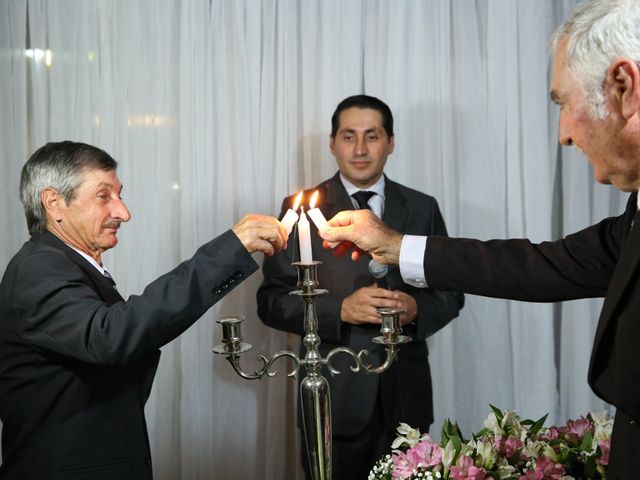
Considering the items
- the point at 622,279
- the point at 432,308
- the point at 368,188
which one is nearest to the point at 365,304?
the point at 432,308

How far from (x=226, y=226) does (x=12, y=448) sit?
5.59 ft

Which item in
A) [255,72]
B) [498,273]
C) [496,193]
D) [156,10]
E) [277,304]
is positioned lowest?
[277,304]

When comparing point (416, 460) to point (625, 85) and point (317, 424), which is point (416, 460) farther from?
point (625, 85)

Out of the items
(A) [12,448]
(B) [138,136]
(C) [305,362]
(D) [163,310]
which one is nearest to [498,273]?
(C) [305,362]

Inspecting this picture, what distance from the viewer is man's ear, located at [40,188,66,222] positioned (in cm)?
195

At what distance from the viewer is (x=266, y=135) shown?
11.2 feet

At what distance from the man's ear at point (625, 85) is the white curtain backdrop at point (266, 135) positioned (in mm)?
2251

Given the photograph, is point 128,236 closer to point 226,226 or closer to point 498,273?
point 226,226

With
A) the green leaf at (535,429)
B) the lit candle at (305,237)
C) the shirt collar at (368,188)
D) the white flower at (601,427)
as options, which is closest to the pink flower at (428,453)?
the green leaf at (535,429)

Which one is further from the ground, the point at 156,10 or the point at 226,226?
the point at 156,10

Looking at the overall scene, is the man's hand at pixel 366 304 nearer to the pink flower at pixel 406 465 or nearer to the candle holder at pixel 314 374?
the candle holder at pixel 314 374

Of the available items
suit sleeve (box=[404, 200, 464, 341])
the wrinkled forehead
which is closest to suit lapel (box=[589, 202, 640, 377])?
the wrinkled forehead

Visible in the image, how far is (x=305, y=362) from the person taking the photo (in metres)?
1.60

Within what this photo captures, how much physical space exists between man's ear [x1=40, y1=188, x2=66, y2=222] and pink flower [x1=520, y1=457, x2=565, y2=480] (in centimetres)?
135
